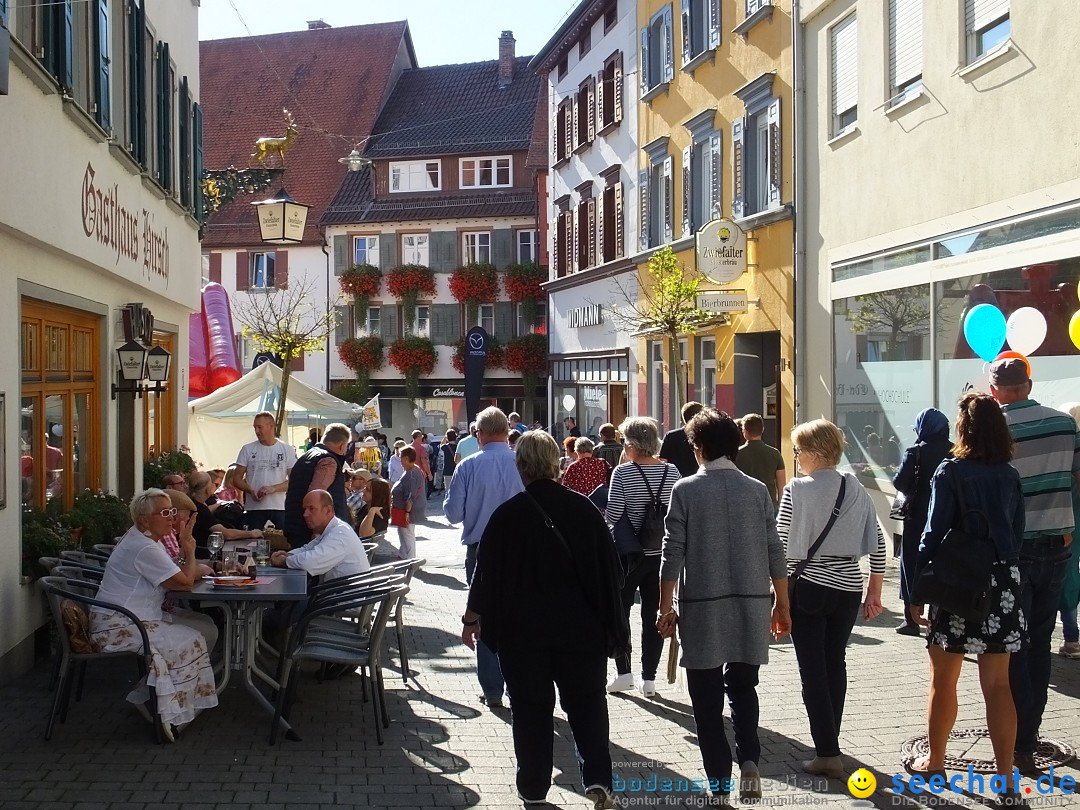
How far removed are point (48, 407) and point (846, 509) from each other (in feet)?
23.1

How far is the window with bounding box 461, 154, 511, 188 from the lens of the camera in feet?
146

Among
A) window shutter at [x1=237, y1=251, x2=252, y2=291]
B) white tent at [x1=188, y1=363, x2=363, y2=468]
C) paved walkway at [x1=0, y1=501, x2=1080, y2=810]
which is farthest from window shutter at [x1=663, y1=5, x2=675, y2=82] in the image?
window shutter at [x1=237, y1=251, x2=252, y2=291]

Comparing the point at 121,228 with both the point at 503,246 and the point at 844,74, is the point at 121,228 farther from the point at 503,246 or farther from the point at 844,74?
the point at 503,246

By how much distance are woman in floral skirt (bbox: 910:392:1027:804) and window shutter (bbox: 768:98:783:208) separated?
1245 centimetres

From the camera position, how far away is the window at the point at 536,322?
42469 millimetres

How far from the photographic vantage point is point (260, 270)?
152 ft

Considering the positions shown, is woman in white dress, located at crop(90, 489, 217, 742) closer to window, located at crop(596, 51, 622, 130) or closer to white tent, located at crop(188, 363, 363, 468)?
white tent, located at crop(188, 363, 363, 468)

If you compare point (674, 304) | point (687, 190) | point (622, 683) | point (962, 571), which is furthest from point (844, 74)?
point (962, 571)

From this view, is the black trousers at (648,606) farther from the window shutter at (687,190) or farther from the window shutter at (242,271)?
the window shutter at (242,271)

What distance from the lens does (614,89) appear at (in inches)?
1081

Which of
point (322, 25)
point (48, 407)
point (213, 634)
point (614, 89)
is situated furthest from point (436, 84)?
point (213, 634)

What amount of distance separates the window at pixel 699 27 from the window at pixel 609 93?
4.66m

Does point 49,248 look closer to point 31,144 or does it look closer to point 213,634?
point 31,144

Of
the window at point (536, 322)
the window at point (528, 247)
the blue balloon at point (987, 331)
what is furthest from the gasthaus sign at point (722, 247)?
the window at point (528, 247)
